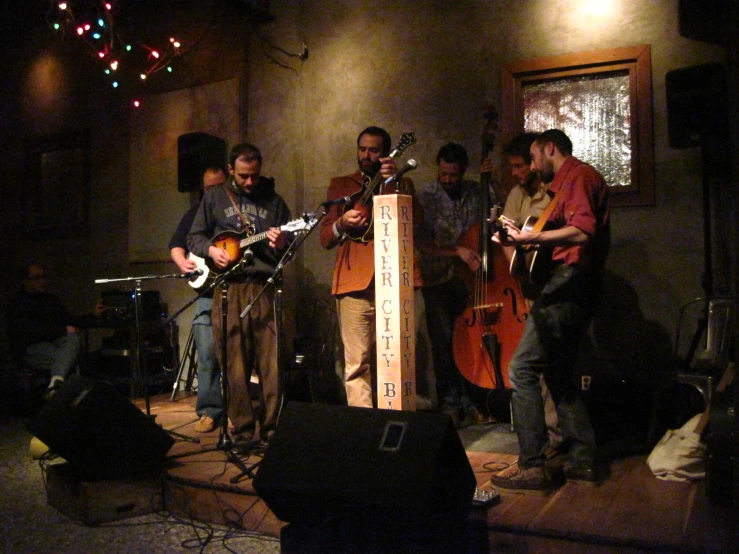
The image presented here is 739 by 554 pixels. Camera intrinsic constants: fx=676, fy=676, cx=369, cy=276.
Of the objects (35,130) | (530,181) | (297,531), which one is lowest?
(297,531)

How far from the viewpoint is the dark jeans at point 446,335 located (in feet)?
15.2

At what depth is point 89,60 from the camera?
7.17 m

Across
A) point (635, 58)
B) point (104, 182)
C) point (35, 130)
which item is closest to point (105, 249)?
point (104, 182)

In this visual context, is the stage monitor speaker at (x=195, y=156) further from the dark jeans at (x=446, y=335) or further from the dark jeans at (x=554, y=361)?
the dark jeans at (x=554, y=361)

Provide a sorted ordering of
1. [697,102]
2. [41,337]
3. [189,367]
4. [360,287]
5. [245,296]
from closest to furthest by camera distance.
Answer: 1. [360,287]
2. [245,296]
3. [697,102]
4. [189,367]
5. [41,337]

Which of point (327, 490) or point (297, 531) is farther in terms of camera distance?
point (297, 531)

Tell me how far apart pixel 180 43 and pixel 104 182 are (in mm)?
1665

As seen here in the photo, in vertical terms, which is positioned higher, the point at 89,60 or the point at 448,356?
the point at 89,60

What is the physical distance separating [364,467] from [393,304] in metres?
0.71

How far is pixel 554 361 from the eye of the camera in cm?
313

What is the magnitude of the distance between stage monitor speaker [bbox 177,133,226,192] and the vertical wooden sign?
3.41 metres

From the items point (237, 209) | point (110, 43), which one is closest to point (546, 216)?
point (237, 209)

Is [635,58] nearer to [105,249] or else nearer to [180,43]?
[180,43]

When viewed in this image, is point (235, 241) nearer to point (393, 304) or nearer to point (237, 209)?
point (237, 209)
